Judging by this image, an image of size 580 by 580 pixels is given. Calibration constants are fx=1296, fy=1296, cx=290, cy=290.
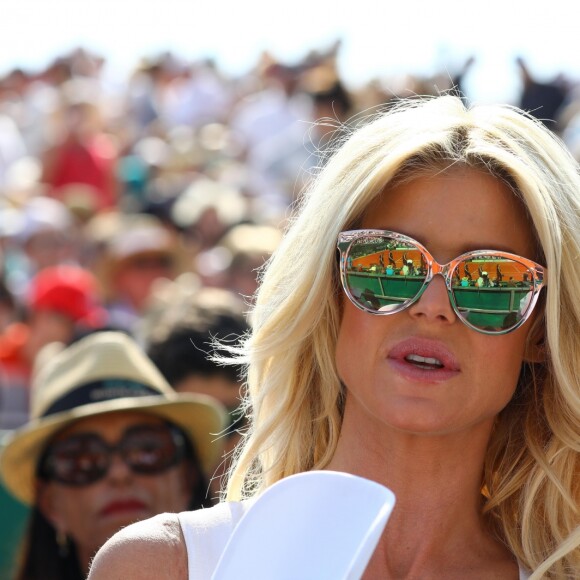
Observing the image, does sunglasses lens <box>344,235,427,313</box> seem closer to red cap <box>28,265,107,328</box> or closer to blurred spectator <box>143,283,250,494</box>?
blurred spectator <box>143,283,250,494</box>

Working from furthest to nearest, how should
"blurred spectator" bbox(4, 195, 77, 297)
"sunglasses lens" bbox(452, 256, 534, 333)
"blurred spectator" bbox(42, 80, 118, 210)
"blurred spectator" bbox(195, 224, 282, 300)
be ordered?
"blurred spectator" bbox(42, 80, 118, 210) < "blurred spectator" bbox(4, 195, 77, 297) < "blurred spectator" bbox(195, 224, 282, 300) < "sunglasses lens" bbox(452, 256, 534, 333)

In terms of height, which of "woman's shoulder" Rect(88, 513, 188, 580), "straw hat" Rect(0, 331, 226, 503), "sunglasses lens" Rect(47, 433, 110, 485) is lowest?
"sunglasses lens" Rect(47, 433, 110, 485)

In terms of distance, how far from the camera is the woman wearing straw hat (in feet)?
13.3

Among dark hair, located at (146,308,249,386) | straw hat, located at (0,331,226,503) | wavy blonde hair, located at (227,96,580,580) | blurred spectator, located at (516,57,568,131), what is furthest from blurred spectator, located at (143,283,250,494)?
blurred spectator, located at (516,57,568,131)

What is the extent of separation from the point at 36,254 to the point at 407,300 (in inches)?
260

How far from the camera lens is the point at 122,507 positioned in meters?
4.04

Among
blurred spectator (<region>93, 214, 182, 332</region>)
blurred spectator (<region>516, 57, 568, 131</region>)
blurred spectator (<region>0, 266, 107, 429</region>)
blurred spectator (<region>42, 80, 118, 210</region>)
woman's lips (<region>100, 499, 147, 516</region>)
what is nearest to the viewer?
woman's lips (<region>100, 499, 147, 516</region>)

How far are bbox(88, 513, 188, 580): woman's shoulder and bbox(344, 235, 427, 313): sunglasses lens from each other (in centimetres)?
56

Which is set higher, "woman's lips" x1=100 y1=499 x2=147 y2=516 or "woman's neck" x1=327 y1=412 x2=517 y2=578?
"woman's neck" x1=327 y1=412 x2=517 y2=578

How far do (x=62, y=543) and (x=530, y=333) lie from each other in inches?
80.5

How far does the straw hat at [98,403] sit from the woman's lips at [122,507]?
29 cm

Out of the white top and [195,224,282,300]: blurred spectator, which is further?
[195,224,282,300]: blurred spectator

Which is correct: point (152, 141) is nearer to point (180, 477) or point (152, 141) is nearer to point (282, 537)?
point (180, 477)

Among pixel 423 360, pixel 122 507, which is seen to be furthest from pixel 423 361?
pixel 122 507
